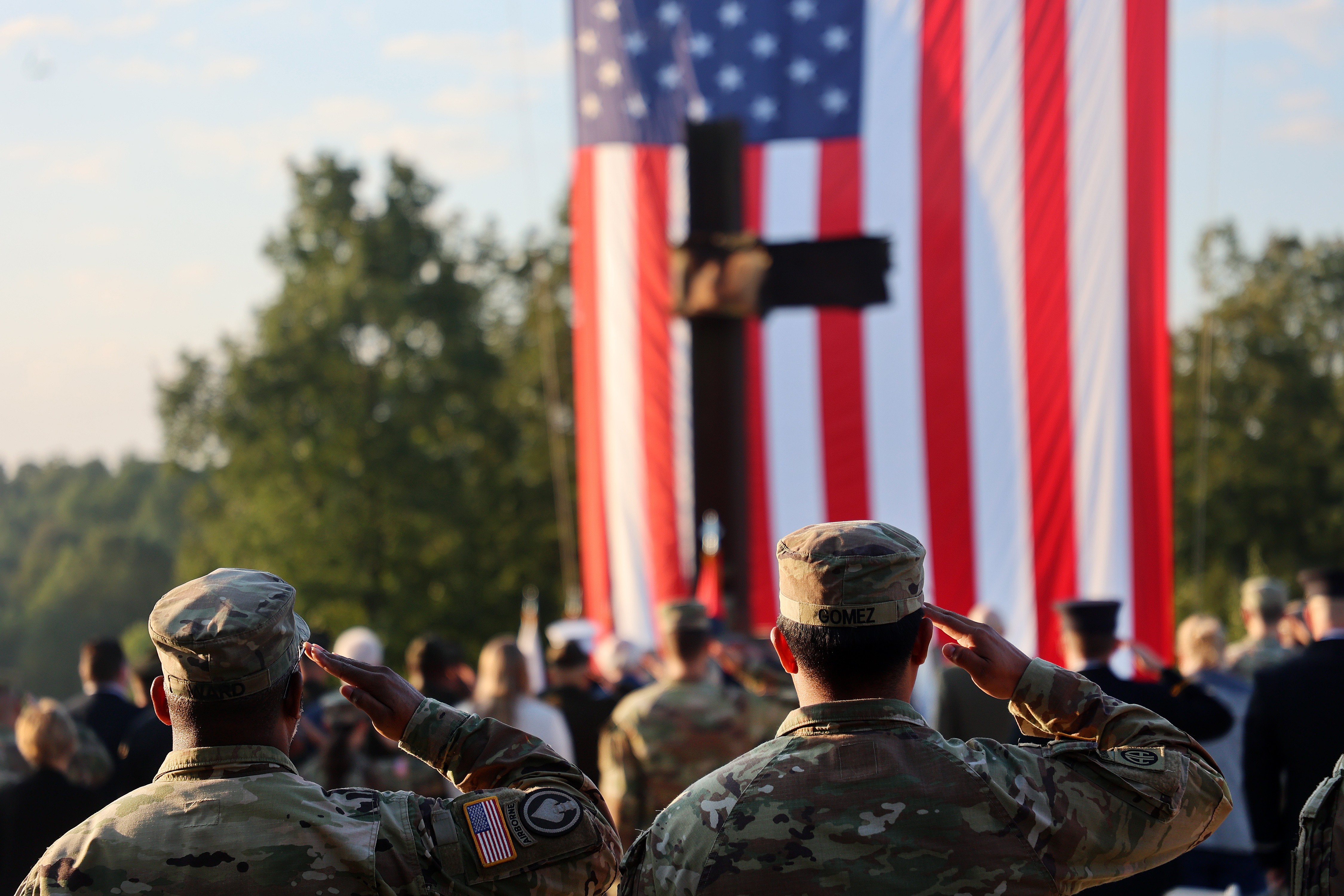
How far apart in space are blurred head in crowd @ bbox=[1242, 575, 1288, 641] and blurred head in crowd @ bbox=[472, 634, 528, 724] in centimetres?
341

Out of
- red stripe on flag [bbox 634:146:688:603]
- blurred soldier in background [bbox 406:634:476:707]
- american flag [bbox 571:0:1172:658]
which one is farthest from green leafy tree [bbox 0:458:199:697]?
blurred soldier in background [bbox 406:634:476:707]

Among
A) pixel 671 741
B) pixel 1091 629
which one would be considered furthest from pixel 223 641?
pixel 1091 629

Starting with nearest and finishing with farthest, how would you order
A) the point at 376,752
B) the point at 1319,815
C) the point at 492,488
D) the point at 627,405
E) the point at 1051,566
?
the point at 1319,815
the point at 376,752
the point at 1051,566
the point at 627,405
the point at 492,488

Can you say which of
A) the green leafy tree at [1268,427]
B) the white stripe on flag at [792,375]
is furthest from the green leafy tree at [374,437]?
the white stripe on flag at [792,375]

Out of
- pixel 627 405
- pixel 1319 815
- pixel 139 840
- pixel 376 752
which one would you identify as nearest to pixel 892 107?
pixel 627 405

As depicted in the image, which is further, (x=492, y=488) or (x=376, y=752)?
(x=492, y=488)

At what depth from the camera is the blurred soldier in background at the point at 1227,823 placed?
571 cm

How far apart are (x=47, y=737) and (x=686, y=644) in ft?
7.20

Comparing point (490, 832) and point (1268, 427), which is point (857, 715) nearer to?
point (490, 832)

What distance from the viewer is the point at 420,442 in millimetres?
29750

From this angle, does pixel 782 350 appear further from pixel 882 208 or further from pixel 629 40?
pixel 629 40

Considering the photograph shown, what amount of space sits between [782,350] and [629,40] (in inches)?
91.3

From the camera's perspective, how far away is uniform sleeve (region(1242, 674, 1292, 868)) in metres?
4.62

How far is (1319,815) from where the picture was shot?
2553mm
